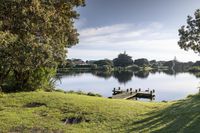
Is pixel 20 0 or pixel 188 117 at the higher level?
pixel 20 0

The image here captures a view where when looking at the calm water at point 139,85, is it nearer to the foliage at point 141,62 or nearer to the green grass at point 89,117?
the green grass at point 89,117

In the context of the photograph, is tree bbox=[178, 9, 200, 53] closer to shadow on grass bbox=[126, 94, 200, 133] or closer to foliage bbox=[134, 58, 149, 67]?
shadow on grass bbox=[126, 94, 200, 133]

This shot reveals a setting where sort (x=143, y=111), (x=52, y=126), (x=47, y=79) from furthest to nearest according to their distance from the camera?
1. (x=47, y=79)
2. (x=143, y=111)
3. (x=52, y=126)

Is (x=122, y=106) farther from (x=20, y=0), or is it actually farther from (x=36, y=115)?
(x=20, y=0)

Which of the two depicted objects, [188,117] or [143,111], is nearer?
[188,117]

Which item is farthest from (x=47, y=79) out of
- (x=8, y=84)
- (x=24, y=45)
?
(x=24, y=45)

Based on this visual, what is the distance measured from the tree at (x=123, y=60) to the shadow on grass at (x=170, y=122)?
15124 cm

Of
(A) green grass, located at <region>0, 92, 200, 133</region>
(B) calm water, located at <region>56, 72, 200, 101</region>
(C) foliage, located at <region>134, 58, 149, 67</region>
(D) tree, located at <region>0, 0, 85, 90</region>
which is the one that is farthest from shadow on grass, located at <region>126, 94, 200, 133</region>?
(C) foliage, located at <region>134, 58, 149, 67</region>

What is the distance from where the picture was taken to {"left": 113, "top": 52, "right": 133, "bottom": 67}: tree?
16824 cm

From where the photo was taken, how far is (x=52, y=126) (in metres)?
14.1

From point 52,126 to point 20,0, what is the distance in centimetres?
583

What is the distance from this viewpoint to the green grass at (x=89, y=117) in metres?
13.4

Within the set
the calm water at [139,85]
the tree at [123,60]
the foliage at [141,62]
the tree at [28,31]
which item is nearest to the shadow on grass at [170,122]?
the tree at [28,31]

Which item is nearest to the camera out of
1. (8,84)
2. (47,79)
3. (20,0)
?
(20,0)
